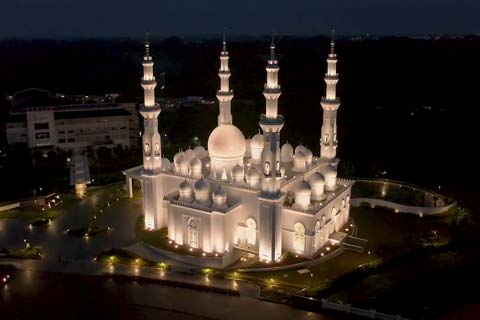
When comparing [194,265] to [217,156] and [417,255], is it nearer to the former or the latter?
[217,156]

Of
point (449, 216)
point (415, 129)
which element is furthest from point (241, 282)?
point (415, 129)

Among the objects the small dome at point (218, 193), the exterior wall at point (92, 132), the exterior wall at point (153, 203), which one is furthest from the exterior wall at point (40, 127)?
the small dome at point (218, 193)

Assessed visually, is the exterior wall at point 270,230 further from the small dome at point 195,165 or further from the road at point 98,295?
the small dome at point 195,165

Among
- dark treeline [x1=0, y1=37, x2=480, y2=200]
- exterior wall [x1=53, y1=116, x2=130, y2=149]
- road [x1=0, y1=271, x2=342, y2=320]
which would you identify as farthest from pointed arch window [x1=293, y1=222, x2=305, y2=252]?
exterior wall [x1=53, y1=116, x2=130, y2=149]

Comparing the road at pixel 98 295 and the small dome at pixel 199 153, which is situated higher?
the small dome at pixel 199 153

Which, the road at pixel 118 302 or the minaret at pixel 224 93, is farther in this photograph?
the minaret at pixel 224 93
